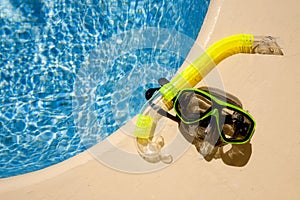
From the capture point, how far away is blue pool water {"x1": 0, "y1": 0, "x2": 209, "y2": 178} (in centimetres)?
253

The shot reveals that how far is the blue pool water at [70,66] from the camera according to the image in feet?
Result: 8.30

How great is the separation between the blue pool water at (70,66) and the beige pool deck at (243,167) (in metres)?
0.47

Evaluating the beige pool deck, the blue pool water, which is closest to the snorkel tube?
the beige pool deck

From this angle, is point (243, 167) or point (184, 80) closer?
point (243, 167)

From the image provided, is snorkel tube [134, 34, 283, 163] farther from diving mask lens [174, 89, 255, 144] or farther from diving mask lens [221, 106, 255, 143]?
diving mask lens [221, 106, 255, 143]

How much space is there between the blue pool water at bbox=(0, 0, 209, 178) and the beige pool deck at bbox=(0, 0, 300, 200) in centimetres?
47

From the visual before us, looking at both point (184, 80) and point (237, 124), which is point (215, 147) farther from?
point (184, 80)

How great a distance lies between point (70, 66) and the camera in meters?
2.83

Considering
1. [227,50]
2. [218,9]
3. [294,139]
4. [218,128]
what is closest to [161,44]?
[218,9]

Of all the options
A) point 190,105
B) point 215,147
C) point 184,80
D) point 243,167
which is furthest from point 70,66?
point 243,167

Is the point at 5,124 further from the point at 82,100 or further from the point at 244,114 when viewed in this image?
the point at 244,114

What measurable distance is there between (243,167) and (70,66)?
68.1 inches

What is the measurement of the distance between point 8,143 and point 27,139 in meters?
0.15

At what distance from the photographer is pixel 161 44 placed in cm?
274
